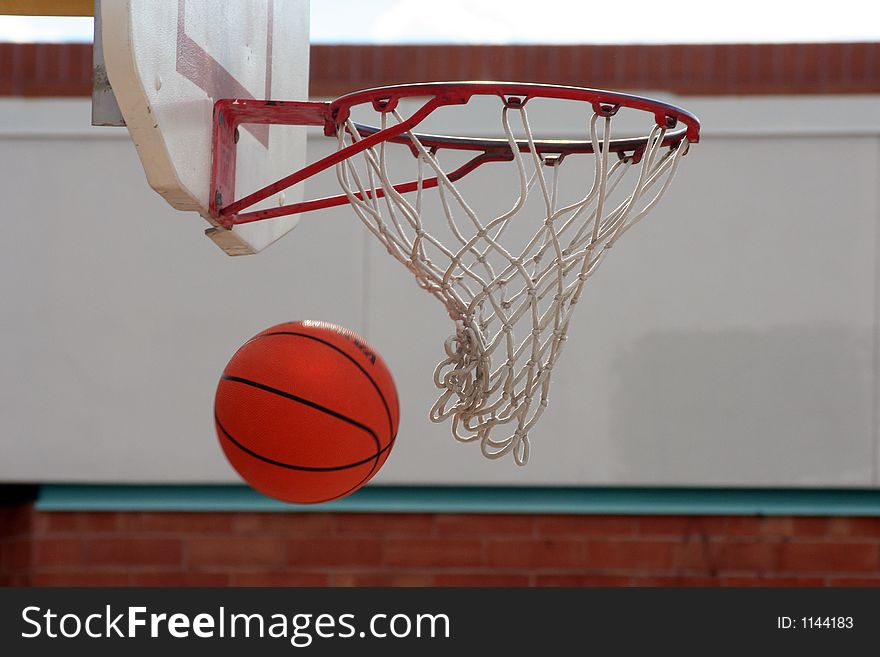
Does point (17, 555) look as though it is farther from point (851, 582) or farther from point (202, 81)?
point (851, 582)

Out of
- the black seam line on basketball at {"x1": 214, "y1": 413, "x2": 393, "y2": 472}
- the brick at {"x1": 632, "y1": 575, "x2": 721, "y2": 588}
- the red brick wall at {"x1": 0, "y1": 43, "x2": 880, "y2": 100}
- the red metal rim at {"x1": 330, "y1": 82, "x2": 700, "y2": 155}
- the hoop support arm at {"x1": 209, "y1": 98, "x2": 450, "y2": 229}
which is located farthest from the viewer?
the red brick wall at {"x1": 0, "y1": 43, "x2": 880, "y2": 100}

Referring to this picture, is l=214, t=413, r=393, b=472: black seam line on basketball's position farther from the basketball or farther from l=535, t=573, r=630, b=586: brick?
l=535, t=573, r=630, b=586: brick

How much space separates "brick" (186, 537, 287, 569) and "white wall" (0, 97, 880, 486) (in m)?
0.30

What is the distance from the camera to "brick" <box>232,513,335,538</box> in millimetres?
4672

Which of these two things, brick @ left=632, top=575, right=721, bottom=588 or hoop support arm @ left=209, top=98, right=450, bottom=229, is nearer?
hoop support arm @ left=209, top=98, right=450, bottom=229

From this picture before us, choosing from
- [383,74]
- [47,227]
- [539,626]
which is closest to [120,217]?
[47,227]

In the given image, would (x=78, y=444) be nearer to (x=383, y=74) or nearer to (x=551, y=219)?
(x=383, y=74)

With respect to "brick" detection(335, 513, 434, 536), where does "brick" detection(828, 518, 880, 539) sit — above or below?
above

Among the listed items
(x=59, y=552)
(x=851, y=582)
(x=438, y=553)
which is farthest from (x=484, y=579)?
(x=59, y=552)

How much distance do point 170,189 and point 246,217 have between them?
30cm

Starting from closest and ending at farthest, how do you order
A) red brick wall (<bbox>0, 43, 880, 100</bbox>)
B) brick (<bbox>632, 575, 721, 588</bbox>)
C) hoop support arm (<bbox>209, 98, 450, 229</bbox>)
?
hoop support arm (<bbox>209, 98, 450, 229</bbox>) → brick (<bbox>632, 575, 721, 588</bbox>) → red brick wall (<bbox>0, 43, 880, 100</bbox>)

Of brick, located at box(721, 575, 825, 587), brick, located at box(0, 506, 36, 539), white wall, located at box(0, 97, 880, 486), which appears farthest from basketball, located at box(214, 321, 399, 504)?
brick, located at box(0, 506, 36, 539)

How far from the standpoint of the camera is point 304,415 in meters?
2.44

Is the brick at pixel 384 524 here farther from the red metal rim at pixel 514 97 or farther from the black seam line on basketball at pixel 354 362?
the red metal rim at pixel 514 97
